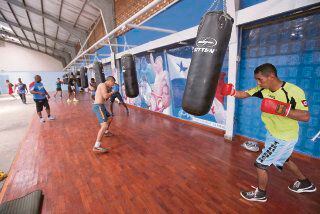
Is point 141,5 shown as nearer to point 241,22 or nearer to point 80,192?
point 241,22

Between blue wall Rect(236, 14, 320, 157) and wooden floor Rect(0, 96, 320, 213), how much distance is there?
0.50 meters

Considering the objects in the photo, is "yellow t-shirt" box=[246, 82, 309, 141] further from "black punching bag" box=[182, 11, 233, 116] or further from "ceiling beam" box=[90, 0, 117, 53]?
"ceiling beam" box=[90, 0, 117, 53]

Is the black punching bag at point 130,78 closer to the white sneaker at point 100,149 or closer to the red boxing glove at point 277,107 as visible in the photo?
the white sneaker at point 100,149

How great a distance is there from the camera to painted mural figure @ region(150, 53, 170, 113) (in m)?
5.98

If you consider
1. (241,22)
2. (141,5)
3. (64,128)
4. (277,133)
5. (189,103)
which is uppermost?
(141,5)

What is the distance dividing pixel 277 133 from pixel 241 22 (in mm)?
2283

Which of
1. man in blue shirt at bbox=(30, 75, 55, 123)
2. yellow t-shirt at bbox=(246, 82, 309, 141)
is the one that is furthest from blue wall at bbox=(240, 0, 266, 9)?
man in blue shirt at bbox=(30, 75, 55, 123)

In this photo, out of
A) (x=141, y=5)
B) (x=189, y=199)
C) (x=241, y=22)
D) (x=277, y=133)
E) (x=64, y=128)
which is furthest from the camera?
(x=141, y=5)

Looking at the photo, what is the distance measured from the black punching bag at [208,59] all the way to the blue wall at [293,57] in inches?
60.4

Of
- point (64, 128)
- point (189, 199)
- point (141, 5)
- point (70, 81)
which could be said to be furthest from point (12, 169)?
point (70, 81)

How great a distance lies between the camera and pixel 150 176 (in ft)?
8.82

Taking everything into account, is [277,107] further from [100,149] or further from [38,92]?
[38,92]

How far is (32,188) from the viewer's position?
253 centimetres

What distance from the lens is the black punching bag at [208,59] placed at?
2.04 metres
